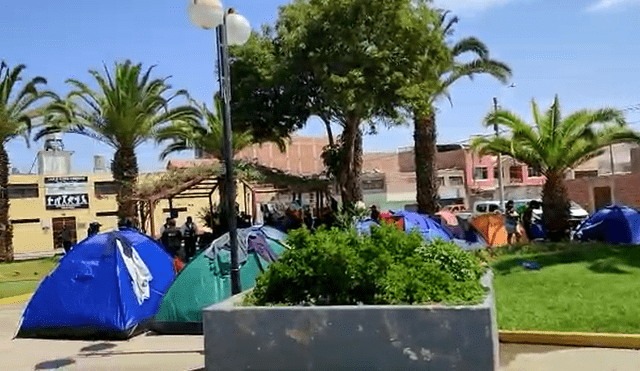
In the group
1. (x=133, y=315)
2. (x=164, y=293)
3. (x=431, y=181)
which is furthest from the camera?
(x=431, y=181)

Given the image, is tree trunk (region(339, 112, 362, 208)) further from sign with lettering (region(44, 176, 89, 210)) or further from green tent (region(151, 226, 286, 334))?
sign with lettering (region(44, 176, 89, 210))

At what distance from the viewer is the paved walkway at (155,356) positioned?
7.62 metres

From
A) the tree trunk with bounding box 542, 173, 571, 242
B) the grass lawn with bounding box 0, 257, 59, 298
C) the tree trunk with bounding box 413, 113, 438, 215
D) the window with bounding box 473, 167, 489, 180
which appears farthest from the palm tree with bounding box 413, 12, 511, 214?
the window with bounding box 473, 167, 489, 180

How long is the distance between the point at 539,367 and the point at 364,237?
2.26 metres

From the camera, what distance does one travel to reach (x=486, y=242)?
2052 centimetres

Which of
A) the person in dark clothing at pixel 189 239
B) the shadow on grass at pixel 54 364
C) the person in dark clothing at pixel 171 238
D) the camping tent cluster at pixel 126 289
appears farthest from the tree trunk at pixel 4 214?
the shadow on grass at pixel 54 364

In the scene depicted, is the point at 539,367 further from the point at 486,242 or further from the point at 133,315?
the point at 486,242

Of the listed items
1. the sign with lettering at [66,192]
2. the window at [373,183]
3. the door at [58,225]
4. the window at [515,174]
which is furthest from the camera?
the window at [515,174]

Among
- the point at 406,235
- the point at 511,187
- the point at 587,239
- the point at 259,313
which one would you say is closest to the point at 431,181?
the point at 587,239

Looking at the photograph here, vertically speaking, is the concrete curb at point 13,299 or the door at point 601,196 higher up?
the door at point 601,196

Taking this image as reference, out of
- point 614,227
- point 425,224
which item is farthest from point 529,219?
point 425,224

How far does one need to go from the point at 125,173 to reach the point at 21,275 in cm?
478

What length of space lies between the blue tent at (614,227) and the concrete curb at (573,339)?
11919 mm

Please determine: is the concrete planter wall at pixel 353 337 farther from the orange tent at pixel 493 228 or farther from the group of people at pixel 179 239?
the orange tent at pixel 493 228
